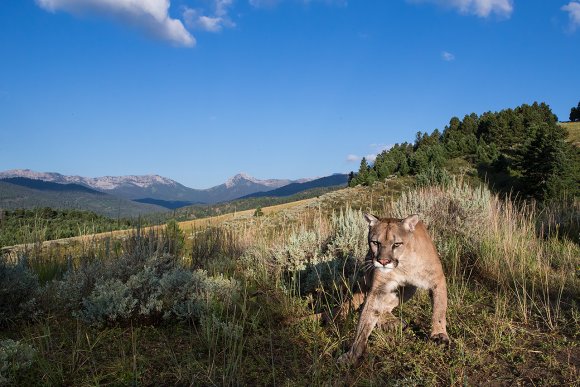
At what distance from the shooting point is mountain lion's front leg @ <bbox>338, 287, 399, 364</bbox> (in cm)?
355

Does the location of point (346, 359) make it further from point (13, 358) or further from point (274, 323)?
point (13, 358)

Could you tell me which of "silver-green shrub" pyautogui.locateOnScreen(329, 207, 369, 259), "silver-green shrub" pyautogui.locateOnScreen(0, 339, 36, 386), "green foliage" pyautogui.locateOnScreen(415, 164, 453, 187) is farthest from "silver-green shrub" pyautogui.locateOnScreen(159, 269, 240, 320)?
"green foliage" pyautogui.locateOnScreen(415, 164, 453, 187)

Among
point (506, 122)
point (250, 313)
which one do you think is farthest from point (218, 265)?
point (506, 122)

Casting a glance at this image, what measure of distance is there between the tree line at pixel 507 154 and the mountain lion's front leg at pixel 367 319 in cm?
2615

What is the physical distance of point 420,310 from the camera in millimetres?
4906

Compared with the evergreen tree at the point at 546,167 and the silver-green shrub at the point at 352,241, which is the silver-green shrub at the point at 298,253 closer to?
the silver-green shrub at the point at 352,241

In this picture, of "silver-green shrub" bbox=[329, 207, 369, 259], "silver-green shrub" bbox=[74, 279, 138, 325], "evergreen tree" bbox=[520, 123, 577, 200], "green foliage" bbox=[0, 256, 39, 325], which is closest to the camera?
"silver-green shrub" bbox=[74, 279, 138, 325]

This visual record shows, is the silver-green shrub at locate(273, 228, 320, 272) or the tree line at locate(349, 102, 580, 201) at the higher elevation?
the tree line at locate(349, 102, 580, 201)

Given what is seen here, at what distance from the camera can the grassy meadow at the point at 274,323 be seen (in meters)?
3.31

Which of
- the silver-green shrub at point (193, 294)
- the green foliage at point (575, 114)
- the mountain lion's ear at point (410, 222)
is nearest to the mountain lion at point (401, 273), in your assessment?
the mountain lion's ear at point (410, 222)

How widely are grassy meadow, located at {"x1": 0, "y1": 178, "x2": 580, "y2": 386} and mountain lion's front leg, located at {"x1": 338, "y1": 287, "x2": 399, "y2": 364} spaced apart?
11 centimetres

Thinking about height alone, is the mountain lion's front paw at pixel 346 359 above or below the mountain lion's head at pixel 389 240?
below

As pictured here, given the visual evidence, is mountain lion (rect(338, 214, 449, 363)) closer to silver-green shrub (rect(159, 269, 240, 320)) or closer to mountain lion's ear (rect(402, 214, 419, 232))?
mountain lion's ear (rect(402, 214, 419, 232))

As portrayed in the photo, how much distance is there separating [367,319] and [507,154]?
6648cm
